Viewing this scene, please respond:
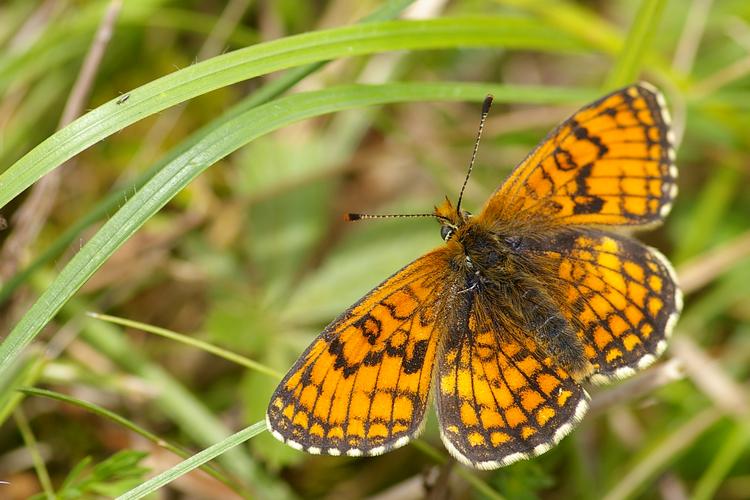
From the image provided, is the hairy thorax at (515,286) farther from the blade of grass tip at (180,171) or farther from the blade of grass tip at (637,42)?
the blade of grass tip at (637,42)

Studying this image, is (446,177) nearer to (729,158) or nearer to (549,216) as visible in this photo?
(549,216)

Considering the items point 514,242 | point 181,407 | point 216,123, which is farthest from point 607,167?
point 181,407

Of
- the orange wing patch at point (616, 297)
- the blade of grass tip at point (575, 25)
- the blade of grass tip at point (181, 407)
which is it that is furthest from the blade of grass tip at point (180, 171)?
the blade of grass tip at point (181, 407)

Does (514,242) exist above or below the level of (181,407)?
below

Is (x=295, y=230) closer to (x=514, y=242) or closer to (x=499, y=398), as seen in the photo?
(x=514, y=242)

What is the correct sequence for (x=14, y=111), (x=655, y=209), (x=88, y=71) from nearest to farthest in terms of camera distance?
(x=655, y=209) < (x=88, y=71) < (x=14, y=111)

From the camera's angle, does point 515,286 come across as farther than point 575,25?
No

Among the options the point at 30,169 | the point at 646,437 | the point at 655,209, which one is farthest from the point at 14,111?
the point at 646,437
